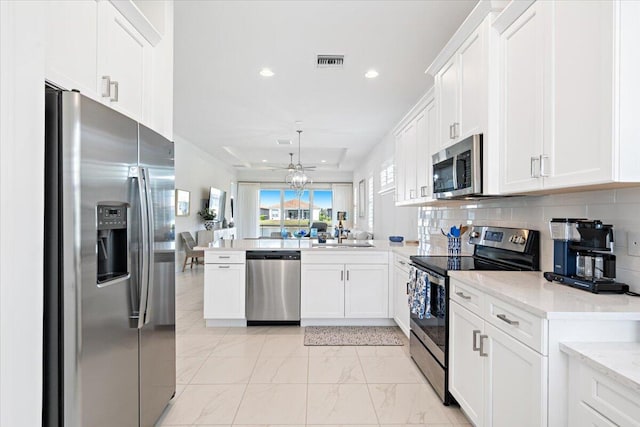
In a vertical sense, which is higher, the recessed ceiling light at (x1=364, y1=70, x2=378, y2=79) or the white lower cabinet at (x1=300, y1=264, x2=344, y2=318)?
the recessed ceiling light at (x1=364, y1=70, x2=378, y2=79)

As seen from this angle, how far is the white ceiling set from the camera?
2740 mm

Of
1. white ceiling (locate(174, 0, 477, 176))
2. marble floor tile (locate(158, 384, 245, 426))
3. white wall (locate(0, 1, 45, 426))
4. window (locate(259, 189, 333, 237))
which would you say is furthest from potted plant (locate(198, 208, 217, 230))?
white wall (locate(0, 1, 45, 426))

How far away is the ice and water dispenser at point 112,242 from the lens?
151 centimetres

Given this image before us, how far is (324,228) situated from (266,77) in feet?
24.5

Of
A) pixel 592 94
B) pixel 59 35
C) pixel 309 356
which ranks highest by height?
pixel 59 35

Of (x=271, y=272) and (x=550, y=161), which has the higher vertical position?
(x=550, y=161)

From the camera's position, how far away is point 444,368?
7.61 ft

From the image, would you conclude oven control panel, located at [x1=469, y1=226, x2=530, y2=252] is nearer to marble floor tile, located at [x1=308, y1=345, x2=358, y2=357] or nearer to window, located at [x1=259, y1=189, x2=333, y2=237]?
marble floor tile, located at [x1=308, y1=345, x2=358, y2=357]

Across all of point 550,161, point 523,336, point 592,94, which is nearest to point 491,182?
point 550,161

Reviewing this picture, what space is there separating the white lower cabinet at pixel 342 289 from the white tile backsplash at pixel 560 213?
1.02m

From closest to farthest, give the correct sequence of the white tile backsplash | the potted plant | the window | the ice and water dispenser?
the ice and water dispenser → the white tile backsplash → the potted plant → the window

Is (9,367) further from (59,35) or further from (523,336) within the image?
(523,336)

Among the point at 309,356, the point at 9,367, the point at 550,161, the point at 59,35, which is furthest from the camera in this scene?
the point at 309,356

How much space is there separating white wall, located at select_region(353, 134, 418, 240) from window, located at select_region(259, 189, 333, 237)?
3.48m
